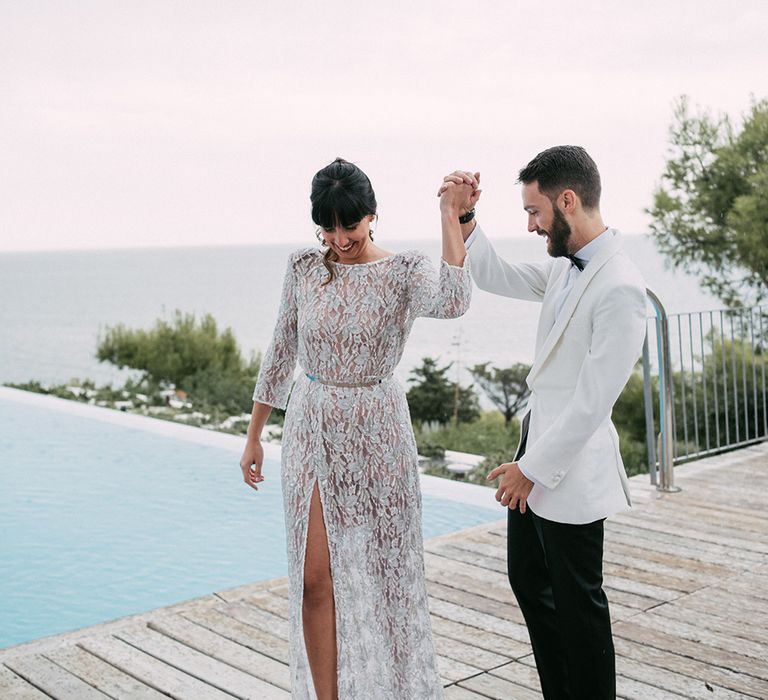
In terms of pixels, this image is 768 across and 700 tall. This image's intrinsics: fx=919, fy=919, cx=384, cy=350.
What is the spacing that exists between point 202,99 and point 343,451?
39.9 metres

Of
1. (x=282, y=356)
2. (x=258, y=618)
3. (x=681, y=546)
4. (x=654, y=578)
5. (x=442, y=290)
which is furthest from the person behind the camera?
(x=681, y=546)

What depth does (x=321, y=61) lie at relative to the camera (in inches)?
1347

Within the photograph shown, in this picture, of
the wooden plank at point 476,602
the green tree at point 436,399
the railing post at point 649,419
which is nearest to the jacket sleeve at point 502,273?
the wooden plank at point 476,602

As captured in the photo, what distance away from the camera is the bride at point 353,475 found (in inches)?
82.6

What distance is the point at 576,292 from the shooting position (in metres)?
1.88

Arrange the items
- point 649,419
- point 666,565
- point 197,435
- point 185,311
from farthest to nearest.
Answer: point 185,311, point 197,435, point 649,419, point 666,565

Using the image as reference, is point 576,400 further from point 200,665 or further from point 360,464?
point 200,665

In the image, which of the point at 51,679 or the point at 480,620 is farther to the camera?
the point at 480,620

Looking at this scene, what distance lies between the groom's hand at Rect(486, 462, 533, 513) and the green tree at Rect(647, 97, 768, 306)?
291 inches

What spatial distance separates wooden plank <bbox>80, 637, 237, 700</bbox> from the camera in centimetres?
260

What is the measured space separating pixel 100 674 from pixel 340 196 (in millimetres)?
1663

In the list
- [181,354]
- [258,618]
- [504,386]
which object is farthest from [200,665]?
[181,354]

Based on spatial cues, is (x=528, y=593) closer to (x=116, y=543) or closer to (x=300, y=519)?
(x=300, y=519)

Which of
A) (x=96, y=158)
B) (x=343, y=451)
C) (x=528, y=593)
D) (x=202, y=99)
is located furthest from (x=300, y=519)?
(x=96, y=158)
